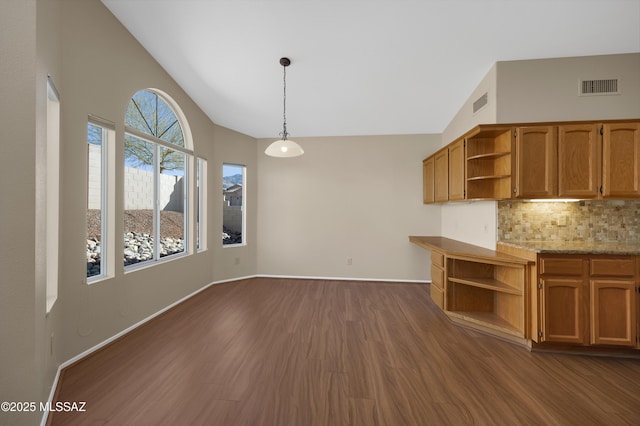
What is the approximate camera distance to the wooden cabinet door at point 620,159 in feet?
8.50

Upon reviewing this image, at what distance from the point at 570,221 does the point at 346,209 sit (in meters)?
3.26

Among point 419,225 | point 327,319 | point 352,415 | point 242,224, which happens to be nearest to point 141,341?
point 327,319

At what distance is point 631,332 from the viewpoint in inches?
91.4

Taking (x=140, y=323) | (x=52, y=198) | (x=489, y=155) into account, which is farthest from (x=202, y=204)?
(x=489, y=155)

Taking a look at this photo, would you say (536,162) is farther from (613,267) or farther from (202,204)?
(202,204)

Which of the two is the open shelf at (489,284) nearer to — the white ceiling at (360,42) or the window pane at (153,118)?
the white ceiling at (360,42)

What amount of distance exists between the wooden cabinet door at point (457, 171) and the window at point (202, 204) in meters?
4.11

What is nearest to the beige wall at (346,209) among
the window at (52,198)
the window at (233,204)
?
the window at (233,204)

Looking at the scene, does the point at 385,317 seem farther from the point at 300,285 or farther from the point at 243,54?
the point at 243,54

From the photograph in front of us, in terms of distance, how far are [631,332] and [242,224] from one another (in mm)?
5450

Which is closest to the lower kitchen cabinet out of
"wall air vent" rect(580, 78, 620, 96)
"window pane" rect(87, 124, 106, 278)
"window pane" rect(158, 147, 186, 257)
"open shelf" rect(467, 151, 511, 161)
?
"open shelf" rect(467, 151, 511, 161)

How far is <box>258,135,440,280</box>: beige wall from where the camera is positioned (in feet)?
16.1

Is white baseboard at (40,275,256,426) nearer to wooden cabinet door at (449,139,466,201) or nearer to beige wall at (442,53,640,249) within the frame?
wooden cabinet door at (449,139,466,201)

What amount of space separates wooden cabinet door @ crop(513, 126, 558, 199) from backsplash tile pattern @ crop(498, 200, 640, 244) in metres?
0.31
